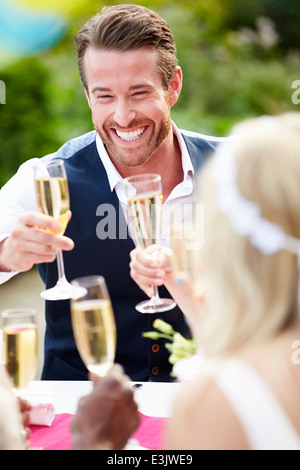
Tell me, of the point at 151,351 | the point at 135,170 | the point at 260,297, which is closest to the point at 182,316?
the point at 151,351

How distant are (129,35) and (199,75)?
26.1 ft

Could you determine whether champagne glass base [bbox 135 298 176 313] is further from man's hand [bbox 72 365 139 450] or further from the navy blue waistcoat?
man's hand [bbox 72 365 139 450]

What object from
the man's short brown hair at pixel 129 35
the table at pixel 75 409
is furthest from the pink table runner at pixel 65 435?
the man's short brown hair at pixel 129 35

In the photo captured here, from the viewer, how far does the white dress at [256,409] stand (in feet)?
4.00

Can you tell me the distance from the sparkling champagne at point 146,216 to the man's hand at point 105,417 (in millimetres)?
729

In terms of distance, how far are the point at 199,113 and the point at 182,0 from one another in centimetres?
396

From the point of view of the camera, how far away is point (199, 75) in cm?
1060

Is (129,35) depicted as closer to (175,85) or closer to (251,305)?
(175,85)

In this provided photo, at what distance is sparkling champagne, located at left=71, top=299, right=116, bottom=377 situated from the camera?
1576 mm

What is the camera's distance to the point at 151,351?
9.16 feet

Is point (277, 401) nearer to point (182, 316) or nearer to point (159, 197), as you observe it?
point (159, 197)

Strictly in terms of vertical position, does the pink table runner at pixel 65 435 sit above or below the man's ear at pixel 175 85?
below

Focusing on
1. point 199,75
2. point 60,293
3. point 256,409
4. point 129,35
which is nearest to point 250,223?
point 256,409

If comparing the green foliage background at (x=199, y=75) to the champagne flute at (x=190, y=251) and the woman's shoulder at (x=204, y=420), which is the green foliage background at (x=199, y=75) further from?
the woman's shoulder at (x=204, y=420)
